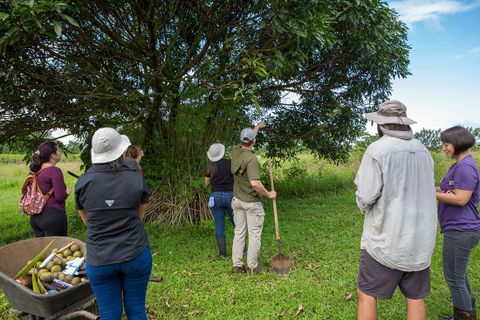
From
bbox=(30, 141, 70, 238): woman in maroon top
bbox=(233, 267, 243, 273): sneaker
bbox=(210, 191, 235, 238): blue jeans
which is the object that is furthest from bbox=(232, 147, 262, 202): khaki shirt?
bbox=(30, 141, 70, 238): woman in maroon top

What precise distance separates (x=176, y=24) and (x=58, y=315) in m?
5.80

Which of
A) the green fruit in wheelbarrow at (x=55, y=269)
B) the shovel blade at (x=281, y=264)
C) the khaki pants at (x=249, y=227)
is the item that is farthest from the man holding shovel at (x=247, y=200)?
the green fruit in wheelbarrow at (x=55, y=269)

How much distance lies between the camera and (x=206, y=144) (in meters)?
8.02

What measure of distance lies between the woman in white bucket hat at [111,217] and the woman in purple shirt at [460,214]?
8.33 feet

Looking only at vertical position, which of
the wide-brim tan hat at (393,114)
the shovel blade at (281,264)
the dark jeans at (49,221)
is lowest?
the shovel blade at (281,264)

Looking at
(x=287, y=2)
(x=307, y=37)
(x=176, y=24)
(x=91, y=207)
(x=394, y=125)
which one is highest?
(x=176, y=24)

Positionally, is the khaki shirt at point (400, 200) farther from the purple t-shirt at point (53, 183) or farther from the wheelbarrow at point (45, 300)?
the purple t-shirt at point (53, 183)

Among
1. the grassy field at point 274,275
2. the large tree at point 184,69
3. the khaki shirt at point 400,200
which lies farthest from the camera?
the large tree at point 184,69

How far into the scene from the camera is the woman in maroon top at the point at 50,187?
168 inches

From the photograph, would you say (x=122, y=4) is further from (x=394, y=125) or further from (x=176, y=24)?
(x=394, y=125)

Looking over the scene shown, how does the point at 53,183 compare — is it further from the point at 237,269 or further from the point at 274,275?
the point at 274,275

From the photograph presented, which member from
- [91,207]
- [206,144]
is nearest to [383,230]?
[91,207]

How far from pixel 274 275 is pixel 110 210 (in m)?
2.85

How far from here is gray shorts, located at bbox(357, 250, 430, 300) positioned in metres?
2.61
